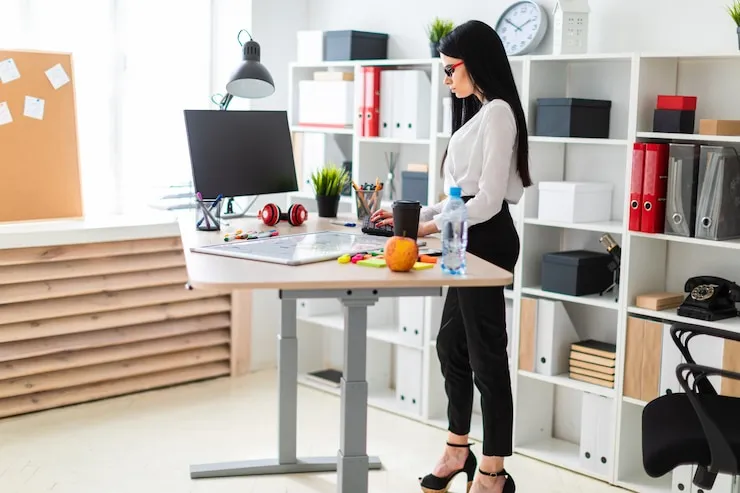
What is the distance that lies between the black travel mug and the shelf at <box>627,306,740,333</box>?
1046 mm

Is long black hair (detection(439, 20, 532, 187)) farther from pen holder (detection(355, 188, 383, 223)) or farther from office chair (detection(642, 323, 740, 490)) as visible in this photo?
office chair (detection(642, 323, 740, 490))

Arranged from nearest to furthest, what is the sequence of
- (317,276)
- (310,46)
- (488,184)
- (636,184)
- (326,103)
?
(317,276)
(488,184)
(636,184)
(326,103)
(310,46)

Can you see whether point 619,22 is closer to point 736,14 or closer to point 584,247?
point 736,14

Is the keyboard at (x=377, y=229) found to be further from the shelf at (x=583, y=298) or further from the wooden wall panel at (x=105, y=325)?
the wooden wall panel at (x=105, y=325)

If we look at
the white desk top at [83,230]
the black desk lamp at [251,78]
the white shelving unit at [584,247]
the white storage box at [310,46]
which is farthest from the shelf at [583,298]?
the white desk top at [83,230]

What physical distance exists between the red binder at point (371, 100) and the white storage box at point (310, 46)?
389mm

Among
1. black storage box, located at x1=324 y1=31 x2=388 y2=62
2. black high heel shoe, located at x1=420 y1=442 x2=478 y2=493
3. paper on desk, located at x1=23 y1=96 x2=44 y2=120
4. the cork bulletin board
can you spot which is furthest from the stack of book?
paper on desk, located at x1=23 y1=96 x2=44 y2=120

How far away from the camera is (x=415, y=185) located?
14.2ft

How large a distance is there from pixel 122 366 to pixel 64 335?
33 centimetres

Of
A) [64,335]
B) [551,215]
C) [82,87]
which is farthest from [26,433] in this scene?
[551,215]

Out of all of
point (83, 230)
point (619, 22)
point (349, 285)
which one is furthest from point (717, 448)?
point (83, 230)

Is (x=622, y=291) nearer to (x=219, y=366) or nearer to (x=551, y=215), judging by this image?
(x=551, y=215)

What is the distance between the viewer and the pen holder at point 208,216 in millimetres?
3338

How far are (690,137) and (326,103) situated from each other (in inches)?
75.2
